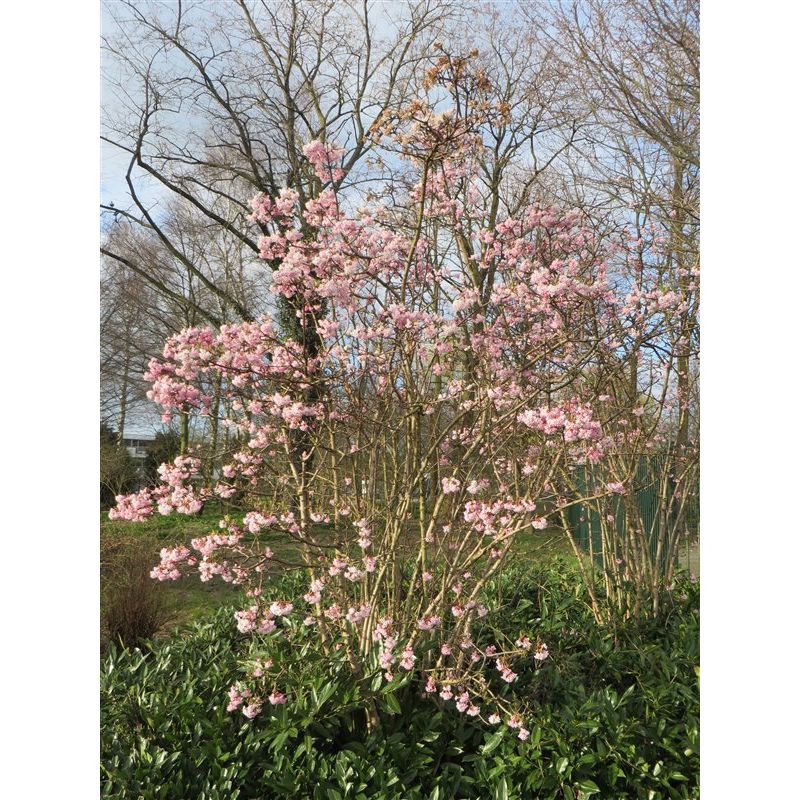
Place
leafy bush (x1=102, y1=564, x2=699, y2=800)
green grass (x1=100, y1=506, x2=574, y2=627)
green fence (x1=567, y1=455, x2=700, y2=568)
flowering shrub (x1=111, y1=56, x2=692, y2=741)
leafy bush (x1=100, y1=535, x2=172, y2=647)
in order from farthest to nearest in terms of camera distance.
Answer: green grass (x1=100, y1=506, x2=574, y2=627)
green fence (x1=567, y1=455, x2=700, y2=568)
leafy bush (x1=100, y1=535, x2=172, y2=647)
flowering shrub (x1=111, y1=56, x2=692, y2=741)
leafy bush (x1=102, y1=564, x2=699, y2=800)

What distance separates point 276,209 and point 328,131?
0.94 meters

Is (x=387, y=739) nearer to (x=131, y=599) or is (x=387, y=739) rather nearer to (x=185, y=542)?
(x=131, y=599)

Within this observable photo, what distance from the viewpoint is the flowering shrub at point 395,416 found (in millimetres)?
1438

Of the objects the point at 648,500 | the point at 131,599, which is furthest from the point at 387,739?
the point at 648,500

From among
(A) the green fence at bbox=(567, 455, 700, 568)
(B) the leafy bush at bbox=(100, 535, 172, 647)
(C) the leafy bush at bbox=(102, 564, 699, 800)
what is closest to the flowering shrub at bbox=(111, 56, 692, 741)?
(C) the leafy bush at bbox=(102, 564, 699, 800)

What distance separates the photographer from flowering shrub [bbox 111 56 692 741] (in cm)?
144

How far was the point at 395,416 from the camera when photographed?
1.70 meters

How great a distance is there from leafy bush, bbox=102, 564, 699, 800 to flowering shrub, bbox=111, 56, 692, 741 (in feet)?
0.20

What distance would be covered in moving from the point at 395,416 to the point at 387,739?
2.54 ft

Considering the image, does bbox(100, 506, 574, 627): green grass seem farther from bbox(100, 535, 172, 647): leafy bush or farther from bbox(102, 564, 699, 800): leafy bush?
bbox(102, 564, 699, 800): leafy bush
